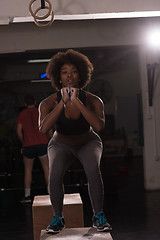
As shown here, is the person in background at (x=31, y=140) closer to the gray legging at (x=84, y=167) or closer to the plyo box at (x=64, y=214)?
the plyo box at (x=64, y=214)

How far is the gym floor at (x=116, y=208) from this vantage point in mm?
4164

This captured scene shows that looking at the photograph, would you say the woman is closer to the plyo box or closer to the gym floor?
the plyo box

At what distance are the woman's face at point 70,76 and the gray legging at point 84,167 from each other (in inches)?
15.5

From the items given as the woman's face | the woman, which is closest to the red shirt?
the woman

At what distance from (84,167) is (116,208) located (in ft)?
9.25

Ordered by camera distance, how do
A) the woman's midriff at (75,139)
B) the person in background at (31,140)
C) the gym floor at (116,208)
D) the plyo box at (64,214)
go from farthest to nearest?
the person in background at (31,140) → the gym floor at (116,208) → the plyo box at (64,214) → the woman's midriff at (75,139)

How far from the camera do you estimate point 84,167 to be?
2643 mm

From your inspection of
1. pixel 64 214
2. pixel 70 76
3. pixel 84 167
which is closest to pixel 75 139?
pixel 84 167

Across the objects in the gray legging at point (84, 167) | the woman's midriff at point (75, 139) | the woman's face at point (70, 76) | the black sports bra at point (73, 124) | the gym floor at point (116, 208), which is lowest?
the gym floor at point (116, 208)

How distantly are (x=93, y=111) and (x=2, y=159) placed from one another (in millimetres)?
5842

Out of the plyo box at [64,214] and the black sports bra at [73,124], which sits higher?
the black sports bra at [73,124]

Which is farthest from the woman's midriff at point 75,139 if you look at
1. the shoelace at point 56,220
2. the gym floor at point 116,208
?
the gym floor at point 116,208

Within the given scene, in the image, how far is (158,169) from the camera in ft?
21.2

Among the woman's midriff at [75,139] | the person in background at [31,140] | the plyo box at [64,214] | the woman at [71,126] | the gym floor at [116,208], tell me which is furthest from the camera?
the person in background at [31,140]
